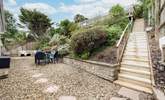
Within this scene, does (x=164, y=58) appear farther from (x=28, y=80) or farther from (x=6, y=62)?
(x=6, y=62)

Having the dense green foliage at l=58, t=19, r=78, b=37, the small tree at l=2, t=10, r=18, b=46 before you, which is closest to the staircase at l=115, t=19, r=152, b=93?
the dense green foliage at l=58, t=19, r=78, b=37

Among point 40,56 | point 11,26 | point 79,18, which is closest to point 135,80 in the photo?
point 40,56

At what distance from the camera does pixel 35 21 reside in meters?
24.4

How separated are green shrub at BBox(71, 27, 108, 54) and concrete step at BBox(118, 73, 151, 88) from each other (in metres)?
2.45

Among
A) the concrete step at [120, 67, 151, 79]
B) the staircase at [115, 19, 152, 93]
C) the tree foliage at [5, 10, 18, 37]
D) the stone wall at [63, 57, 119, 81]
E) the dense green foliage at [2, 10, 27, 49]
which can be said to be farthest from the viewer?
the tree foliage at [5, 10, 18, 37]

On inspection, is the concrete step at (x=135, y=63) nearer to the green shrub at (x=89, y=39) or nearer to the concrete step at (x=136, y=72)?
the concrete step at (x=136, y=72)

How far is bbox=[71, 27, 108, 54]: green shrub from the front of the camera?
758 cm

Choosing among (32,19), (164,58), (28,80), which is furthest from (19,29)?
(164,58)

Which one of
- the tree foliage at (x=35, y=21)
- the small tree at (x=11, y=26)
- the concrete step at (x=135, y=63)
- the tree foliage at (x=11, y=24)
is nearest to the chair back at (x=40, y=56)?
the concrete step at (x=135, y=63)

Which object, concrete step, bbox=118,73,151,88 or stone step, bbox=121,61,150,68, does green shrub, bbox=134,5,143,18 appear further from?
concrete step, bbox=118,73,151,88

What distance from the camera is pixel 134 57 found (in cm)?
668

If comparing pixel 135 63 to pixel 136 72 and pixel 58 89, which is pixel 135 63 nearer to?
pixel 136 72

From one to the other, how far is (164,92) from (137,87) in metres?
1.09

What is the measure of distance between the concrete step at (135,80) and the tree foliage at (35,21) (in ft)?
66.9
